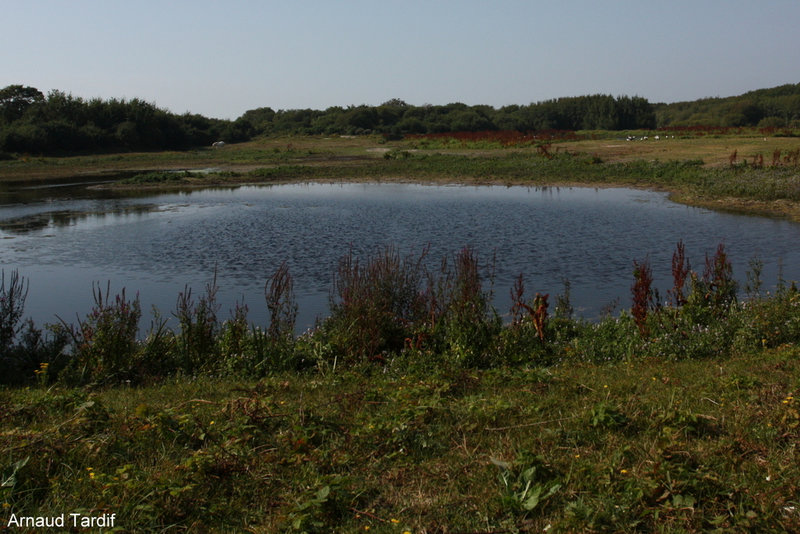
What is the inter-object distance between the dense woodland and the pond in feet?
119

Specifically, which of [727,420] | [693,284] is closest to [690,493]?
[727,420]

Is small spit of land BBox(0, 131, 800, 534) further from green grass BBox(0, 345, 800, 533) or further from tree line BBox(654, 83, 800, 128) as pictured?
tree line BBox(654, 83, 800, 128)

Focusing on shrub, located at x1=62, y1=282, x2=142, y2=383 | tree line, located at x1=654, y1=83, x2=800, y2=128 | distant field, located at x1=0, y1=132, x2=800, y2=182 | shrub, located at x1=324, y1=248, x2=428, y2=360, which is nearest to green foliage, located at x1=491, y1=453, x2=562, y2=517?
shrub, located at x1=324, y1=248, x2=428, y2=360

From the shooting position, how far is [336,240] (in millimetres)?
18516

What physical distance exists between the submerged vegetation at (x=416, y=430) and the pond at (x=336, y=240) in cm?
287

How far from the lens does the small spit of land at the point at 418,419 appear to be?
3.88 m

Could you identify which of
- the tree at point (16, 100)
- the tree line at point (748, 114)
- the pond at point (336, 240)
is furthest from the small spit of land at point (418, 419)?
the tree line at point (748, 114)

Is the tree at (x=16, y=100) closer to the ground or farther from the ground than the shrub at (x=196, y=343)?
farther from the ground

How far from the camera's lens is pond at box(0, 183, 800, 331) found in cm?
1322

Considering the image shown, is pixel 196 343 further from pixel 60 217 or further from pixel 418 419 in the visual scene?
pixel 60 217

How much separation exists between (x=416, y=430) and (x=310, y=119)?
96.9 m

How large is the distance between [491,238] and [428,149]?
39807 mm

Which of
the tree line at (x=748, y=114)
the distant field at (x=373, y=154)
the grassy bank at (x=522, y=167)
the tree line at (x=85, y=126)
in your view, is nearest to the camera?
the grassy bank at (x=522, y=167)

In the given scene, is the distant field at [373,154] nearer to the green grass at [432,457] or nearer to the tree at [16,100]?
the tree at [16,100]
